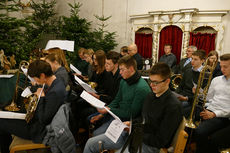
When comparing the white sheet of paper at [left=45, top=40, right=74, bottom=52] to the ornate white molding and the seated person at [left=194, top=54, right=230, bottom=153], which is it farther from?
the ornate white molding

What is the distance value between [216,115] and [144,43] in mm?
4660

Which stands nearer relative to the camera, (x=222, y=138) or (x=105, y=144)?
(x=105, y=144)

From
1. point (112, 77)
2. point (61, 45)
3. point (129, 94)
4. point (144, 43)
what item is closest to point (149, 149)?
point (129, 94)

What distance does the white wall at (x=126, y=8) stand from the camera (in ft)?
17.5

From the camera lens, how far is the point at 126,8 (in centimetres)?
696

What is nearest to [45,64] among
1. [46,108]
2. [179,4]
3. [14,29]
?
[46,108]

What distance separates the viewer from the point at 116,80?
8.91 feet

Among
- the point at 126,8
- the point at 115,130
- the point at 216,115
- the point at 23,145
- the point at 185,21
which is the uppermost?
the point at 126,8

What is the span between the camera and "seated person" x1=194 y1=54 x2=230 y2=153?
2143 millimetres

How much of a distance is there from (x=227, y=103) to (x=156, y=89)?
126 centimetres

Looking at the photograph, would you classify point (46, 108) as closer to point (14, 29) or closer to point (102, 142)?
point (102, 142)

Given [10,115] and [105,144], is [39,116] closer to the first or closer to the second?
[10,115]

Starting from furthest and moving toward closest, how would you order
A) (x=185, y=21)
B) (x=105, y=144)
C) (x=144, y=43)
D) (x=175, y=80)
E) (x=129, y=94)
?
(x=144, y=43)
(x=185, y=21)
(x=175, y=80)
(x=129, y=94)
(x=105, y=144)

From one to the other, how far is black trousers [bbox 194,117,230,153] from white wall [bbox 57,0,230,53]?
A: 13.0ft
